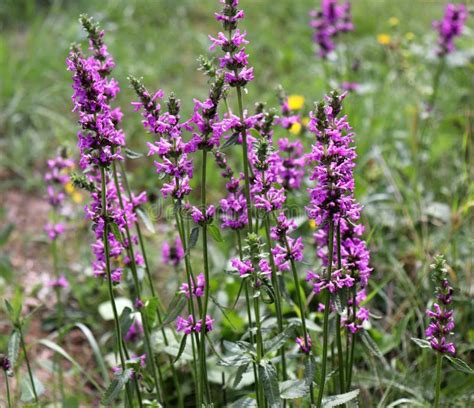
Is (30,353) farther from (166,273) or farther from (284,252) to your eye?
(284,252)

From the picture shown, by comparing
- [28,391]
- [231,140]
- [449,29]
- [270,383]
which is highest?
[449,29]

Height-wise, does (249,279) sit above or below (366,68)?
below

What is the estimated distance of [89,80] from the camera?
205 cm

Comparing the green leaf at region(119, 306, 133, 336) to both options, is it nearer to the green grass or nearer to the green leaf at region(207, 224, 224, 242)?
the green leaf at region(207, 224, 224, 242)

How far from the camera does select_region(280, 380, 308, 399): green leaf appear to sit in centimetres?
222

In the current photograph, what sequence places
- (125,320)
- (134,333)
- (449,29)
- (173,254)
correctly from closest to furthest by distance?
(125,320)
(173,254)
(134,333)
(449,29)

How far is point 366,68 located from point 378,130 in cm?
159

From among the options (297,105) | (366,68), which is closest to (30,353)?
(297,105)

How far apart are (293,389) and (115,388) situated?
2.12 ft

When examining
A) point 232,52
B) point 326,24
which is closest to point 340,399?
point 232,52

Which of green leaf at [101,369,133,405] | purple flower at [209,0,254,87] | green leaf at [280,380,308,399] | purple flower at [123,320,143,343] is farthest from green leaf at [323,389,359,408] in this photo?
purple flower at [123,320,143,343]

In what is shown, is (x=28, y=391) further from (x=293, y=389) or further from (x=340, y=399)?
(x=340, y=399)

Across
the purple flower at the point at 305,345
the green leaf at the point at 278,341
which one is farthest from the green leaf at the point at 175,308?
the purple flower at the point at 305,345

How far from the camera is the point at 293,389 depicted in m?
2.30
